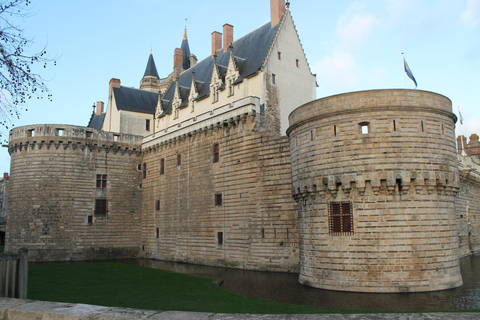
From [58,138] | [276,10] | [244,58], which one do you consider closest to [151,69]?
[58,138]

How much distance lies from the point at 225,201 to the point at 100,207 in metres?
13.1

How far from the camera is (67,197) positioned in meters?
31.9

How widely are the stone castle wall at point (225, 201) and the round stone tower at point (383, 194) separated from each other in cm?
605

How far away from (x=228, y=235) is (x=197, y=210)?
4.04 meters

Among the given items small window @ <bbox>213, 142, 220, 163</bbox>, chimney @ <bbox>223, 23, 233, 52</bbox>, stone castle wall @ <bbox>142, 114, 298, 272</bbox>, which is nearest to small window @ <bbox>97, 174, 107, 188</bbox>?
stone castle wall @ <bbox>142, 114, 298, 272</bbox>

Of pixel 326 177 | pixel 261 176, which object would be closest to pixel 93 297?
pixel 326 177

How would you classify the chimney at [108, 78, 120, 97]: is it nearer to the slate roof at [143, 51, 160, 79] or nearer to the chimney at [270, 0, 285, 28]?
the slate roof at [143, 51, 160, 79]

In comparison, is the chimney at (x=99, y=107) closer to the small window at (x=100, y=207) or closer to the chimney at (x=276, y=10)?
the small window at (x=100, y=207)

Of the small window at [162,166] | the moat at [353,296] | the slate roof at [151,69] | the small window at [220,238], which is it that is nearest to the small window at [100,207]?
the small window at [162,166]

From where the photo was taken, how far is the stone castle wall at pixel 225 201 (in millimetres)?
22953

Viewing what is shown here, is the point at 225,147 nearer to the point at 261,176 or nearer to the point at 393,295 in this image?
the point at 261,176

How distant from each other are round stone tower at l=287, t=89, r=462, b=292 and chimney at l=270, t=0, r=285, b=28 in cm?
1468

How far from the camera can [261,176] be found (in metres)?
24.0

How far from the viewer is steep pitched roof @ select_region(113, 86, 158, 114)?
3841 cm
